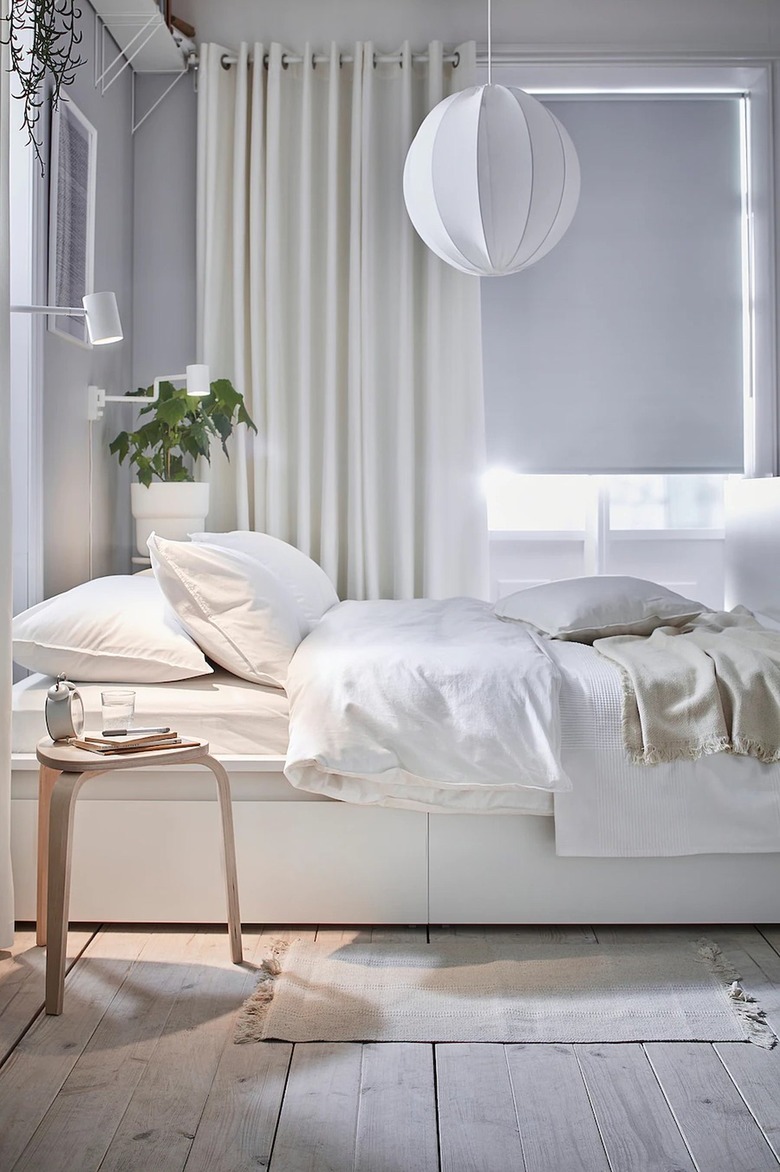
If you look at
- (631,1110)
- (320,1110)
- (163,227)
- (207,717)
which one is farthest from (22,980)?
(163,227)

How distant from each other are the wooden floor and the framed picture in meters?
1.99

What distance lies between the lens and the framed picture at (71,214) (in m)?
2.99

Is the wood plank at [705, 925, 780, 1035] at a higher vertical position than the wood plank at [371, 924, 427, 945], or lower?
lower

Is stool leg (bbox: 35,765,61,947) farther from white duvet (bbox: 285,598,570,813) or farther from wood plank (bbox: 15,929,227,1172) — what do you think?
white duvet (bbox: 285,598,570,813)

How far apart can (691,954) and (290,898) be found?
0.82 m

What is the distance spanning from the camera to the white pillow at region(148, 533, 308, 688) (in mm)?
2244

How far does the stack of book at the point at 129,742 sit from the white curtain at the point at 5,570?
193mm

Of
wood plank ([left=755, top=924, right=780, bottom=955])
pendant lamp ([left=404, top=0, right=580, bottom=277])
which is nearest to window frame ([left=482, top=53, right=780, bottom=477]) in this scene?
pendant lamp ([left=404, top=0, right=580, bottom=277])

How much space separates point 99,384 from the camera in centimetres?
355

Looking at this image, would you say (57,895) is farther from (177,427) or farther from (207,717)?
(177,427)

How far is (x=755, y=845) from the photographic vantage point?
6.80 feet

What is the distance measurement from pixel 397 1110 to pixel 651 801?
0.81 metres

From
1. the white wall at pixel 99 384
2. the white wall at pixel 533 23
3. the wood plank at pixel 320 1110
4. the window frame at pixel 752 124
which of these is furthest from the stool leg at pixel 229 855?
the white wall at pixel 533 23

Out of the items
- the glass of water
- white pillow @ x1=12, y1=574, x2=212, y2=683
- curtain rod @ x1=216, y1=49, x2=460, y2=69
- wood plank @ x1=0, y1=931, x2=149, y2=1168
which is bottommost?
wood plank @ x1=0, y1=931, x2=149, y2=1168
